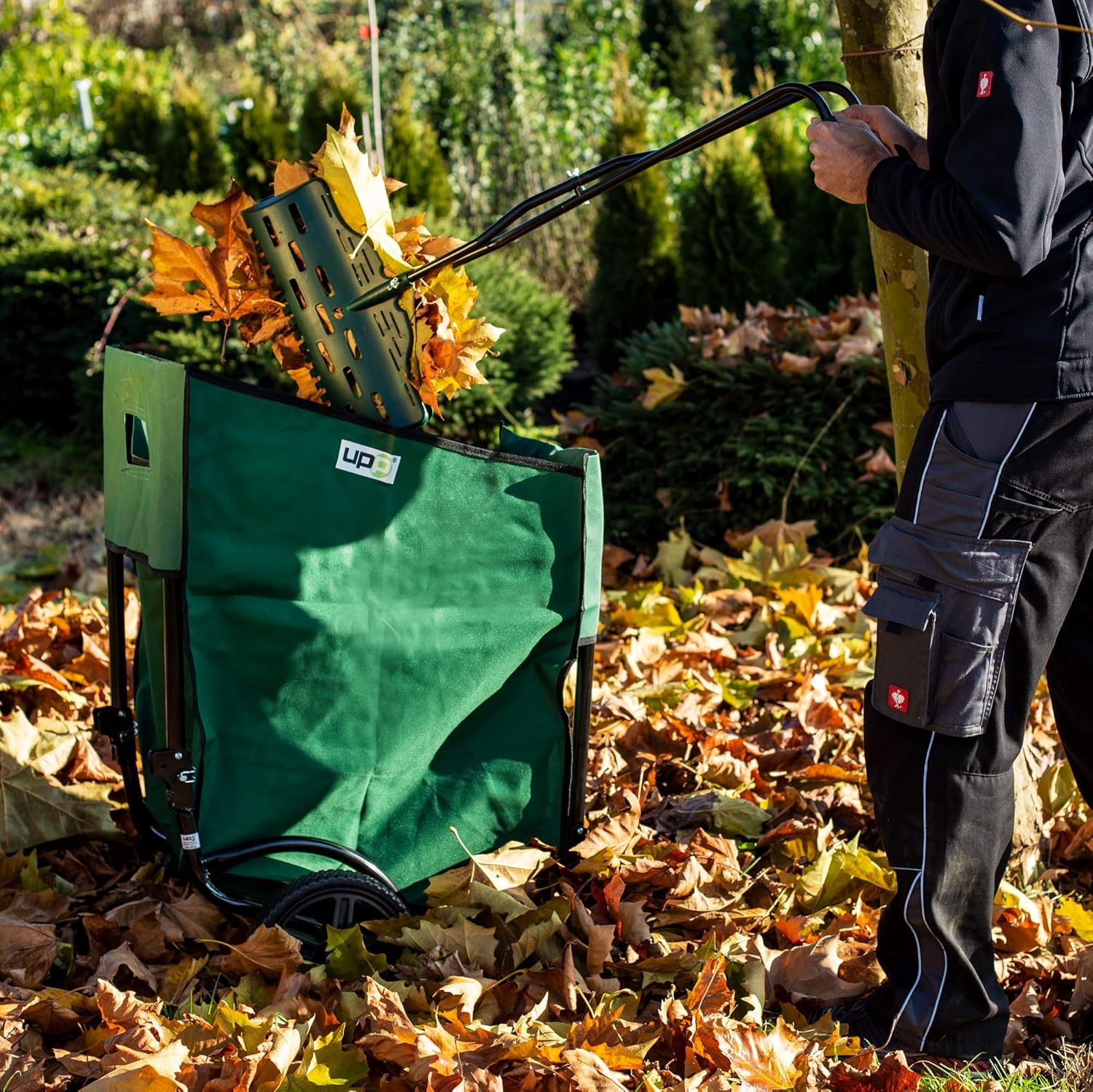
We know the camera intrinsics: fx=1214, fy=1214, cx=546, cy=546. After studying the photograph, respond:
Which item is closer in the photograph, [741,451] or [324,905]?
[324,905]

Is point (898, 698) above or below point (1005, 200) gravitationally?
below

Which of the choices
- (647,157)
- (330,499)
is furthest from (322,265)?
(647,157)

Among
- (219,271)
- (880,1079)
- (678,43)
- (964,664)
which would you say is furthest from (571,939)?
(678,43)

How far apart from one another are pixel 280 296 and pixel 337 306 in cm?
12

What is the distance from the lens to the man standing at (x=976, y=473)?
1544 millimetres

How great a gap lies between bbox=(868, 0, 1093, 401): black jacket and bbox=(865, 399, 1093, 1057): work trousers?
2.6 inches

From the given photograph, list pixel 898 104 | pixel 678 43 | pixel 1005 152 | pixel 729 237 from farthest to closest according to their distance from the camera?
pixel 678 43
pixel 729 237
pixel 898 104
pixel 1005 152

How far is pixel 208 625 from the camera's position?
6.22 ft

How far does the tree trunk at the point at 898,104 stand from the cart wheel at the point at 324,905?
50.2 inches

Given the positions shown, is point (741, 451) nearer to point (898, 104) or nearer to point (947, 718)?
point (898, 104)

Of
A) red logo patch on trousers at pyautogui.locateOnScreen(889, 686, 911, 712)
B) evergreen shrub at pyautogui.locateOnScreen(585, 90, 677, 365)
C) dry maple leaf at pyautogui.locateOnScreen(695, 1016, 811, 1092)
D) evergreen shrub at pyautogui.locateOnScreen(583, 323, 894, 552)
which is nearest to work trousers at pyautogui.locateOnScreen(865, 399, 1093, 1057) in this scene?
red logo patch on trousers at pyautogui.locateOnScreen(889, 686, 911, 712)

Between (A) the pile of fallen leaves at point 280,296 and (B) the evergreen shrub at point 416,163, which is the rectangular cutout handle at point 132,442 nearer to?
(A) the pile of fallen leaves at point 280,296

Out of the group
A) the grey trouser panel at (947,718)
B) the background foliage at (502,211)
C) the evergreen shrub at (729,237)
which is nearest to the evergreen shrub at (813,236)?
the background foliage at (502,211)

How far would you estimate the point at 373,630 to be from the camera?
6.52 feet
